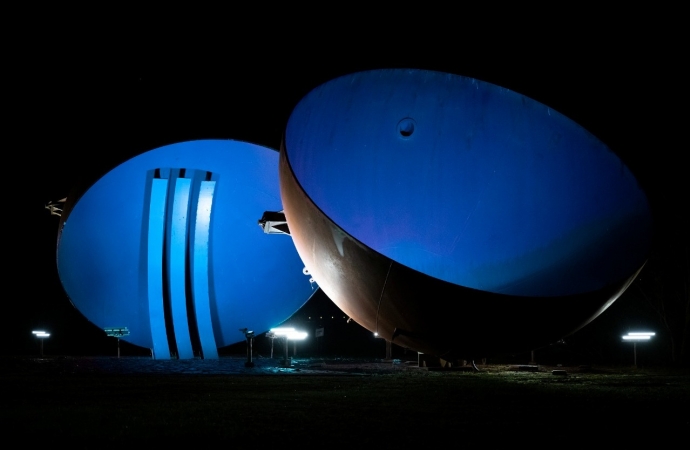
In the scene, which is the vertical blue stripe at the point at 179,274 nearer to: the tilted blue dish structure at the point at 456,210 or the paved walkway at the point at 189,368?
the paved walkway at the point at 189,368

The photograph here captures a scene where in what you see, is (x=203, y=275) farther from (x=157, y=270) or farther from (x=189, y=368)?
(x=189, y=368)

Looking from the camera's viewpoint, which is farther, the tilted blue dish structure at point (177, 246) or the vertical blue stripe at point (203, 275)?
the vertical blue stripe at point (203, 275)

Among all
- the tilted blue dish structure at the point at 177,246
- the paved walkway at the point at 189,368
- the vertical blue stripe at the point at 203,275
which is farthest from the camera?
the vertical blue stripe at the point at 203,275

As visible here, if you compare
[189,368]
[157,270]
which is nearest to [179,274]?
[157,270]

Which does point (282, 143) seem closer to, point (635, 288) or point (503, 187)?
point (503, 187)

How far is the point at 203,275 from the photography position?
40.9 feet

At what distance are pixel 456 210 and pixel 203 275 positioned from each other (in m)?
5.28

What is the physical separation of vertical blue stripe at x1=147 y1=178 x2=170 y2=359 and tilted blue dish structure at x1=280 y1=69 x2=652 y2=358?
4.45m

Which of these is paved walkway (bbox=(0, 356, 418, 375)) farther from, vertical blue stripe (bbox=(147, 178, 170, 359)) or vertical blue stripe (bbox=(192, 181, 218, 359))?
vertical blue stripe (bbox=(192, 181, 218, 359))

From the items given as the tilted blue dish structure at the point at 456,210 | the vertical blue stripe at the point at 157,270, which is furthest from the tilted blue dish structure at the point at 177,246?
the tilted blue dish structure at the point at 456,210

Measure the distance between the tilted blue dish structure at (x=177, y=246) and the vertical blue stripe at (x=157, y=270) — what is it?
2cm

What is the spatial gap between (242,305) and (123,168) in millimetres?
3646

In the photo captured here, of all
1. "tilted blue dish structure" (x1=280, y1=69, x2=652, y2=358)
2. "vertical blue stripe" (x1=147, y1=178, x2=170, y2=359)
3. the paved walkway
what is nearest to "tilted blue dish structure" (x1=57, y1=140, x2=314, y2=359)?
"vertical blue stripe" (x1=147, y1=178, x2=170, y2=359)

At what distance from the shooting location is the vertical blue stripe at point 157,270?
12.0 meters
